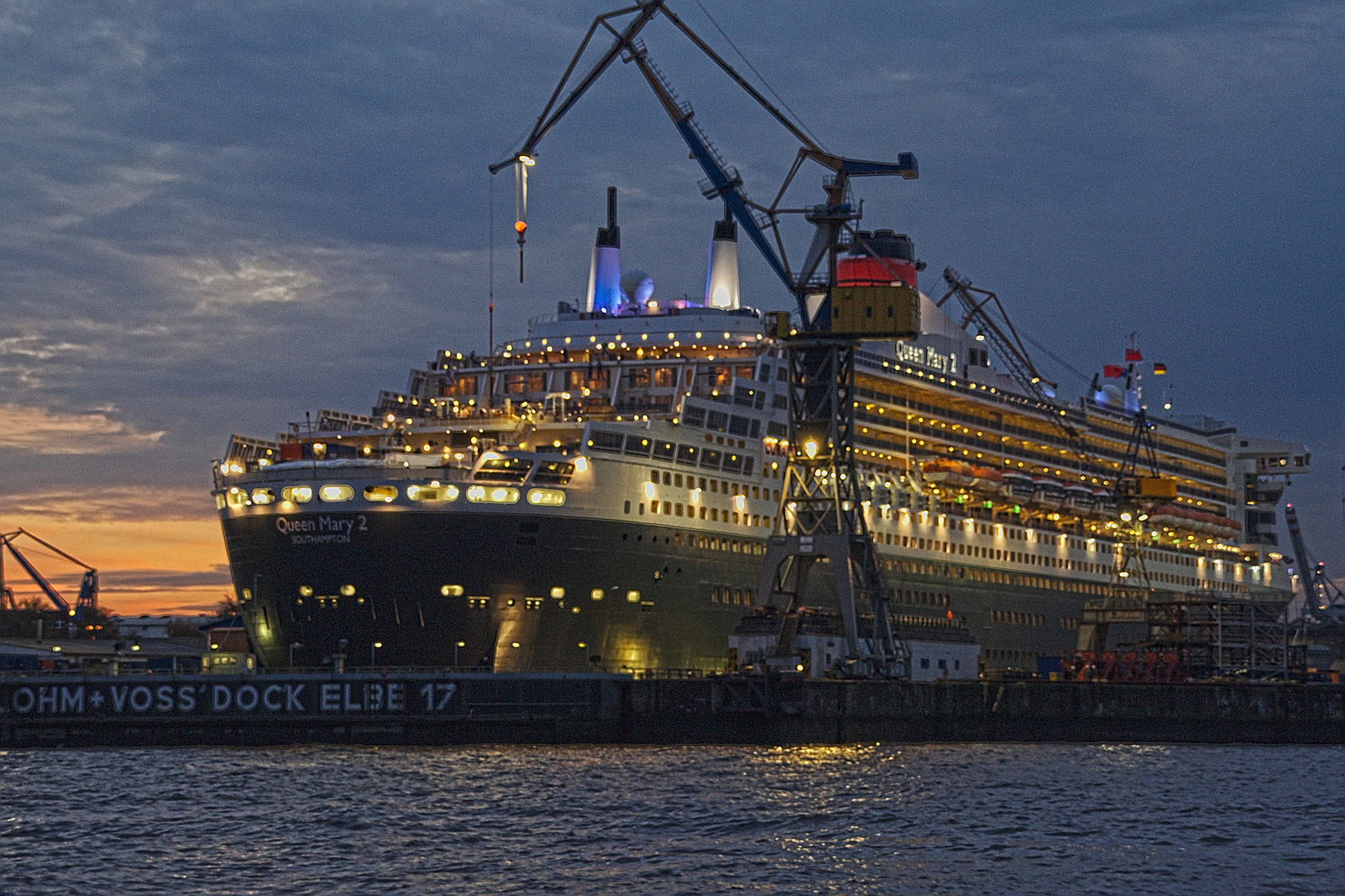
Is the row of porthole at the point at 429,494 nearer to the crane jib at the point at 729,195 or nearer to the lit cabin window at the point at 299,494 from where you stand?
the lit cabin window at the point at 299,494

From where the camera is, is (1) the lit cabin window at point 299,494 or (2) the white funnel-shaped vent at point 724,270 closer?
(1) the lit cabin window at point 299,494

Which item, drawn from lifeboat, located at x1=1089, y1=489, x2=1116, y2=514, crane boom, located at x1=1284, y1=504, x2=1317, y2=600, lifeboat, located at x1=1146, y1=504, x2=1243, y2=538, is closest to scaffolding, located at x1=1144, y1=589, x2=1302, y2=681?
lifeboat, located at x1=1089, y1=489, x2=1116, y2=514

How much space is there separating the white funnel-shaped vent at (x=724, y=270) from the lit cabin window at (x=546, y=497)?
23.5 m

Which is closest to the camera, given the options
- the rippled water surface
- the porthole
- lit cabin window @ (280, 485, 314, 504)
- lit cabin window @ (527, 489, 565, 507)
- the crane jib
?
the rippled water surface

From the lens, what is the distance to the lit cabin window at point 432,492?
2485 inches

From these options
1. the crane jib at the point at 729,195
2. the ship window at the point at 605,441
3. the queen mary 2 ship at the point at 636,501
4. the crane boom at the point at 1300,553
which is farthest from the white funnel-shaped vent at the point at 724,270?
the crane boom at the point at 1300,553

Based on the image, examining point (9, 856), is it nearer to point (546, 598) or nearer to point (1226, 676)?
point (546, 598)

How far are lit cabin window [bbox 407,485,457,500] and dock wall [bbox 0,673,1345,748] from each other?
685 centimetres

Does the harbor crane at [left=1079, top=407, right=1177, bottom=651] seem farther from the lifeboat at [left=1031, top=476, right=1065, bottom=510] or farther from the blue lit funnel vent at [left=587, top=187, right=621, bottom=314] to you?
the blue lit funnel vent at [left=587, top=187, right=621, bottom=314]

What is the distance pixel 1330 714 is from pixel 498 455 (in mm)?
32265

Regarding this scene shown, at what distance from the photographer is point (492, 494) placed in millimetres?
63781

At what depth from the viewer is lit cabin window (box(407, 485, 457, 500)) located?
6312 cm

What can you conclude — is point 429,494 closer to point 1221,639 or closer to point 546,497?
point 546,497

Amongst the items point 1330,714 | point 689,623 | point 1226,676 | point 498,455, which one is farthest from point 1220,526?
point 498,455
